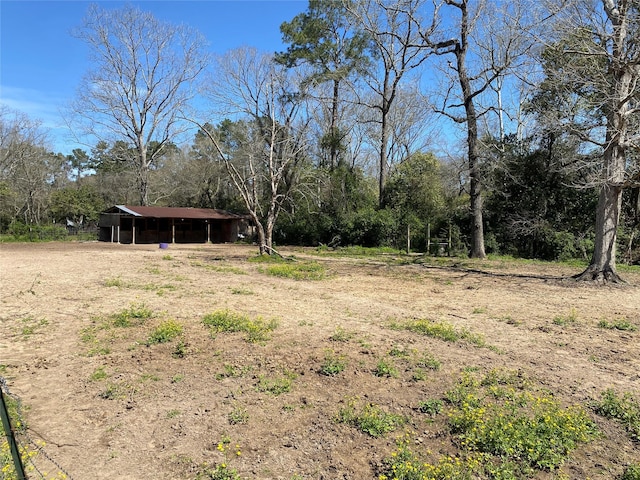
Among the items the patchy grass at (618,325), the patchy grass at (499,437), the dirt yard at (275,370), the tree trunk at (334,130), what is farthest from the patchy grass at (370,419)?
the tree trunk at (334,130)

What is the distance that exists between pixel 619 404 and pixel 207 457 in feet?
11.9

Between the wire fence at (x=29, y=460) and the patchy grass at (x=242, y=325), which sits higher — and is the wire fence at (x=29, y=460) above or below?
below

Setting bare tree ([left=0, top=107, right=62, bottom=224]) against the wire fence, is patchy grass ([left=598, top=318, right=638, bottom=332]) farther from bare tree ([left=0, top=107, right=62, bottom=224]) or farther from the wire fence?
bare tree ([left=0, top=107, right=62, bottom=224])

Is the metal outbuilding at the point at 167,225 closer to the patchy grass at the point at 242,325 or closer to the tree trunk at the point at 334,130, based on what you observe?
the tree trunk at the point at 334,130

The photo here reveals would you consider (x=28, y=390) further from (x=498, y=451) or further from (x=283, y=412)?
(x=498, y=451)

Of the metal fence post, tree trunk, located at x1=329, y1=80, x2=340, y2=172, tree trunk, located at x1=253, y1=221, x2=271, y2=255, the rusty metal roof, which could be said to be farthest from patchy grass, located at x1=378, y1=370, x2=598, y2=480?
the rusty metal roof

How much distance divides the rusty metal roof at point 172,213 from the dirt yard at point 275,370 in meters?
22.4

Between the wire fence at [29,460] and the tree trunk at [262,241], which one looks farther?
the tree trunk at [262,241]

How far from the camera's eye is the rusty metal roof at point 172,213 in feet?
102

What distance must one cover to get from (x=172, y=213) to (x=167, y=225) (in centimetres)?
275

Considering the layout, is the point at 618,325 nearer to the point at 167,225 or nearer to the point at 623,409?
the point at 623,409

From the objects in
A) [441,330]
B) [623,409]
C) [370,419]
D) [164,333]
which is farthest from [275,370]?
[623,409]

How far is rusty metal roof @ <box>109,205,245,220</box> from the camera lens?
3112 cm

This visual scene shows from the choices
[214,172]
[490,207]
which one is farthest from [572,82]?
[214,172]
